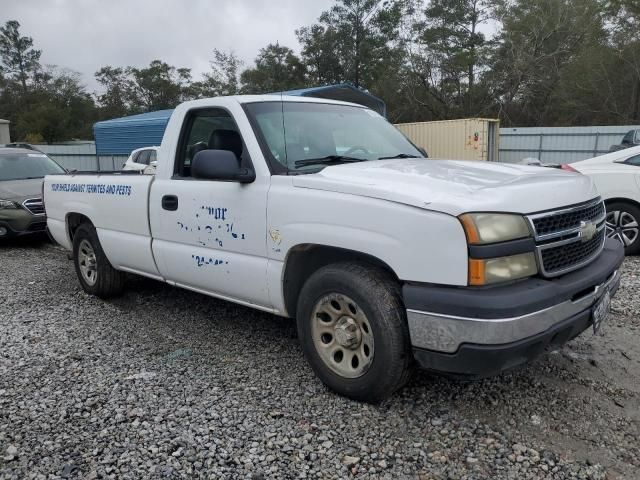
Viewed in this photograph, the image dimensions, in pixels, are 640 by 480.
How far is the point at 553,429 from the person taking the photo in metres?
2.92

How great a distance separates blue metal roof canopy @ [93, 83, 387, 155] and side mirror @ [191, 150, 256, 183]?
47.1ft

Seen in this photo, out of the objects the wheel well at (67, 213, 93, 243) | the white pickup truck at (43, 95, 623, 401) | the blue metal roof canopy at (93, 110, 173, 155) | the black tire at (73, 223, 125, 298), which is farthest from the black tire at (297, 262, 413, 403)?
the blue metal roof canopy at (93, 110, 173, 155)

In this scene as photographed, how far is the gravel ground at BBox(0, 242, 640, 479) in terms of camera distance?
2662 millimetres

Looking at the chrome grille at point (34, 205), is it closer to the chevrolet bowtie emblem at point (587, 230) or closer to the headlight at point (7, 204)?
the headlight at point (7, 204)

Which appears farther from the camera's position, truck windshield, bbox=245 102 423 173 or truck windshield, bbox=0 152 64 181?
truck windshield, bbox=0 152 64 181

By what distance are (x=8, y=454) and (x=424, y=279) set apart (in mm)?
2295

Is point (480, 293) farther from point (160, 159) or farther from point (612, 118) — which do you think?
point (612, 118)

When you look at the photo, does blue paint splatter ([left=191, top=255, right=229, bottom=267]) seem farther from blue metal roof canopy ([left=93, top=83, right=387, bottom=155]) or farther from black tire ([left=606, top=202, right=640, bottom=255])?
blue metal roof canopy ([left=93, top=83, right=387, bottom=155])

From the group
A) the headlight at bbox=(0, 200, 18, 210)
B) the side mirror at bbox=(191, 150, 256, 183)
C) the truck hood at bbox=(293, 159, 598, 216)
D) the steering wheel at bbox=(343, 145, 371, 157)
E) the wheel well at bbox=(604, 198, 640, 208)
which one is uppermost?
the steering wheel at bbox=(343, 145, 371, 157)

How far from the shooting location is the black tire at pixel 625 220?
265 inches

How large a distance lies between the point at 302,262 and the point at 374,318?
72cm

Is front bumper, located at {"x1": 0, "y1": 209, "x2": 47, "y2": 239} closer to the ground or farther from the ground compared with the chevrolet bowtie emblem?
closer to the ground

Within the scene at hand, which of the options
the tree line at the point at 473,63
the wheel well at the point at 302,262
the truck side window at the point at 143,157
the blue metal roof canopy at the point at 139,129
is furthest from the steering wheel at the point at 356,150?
the tree line at the point at 473,63

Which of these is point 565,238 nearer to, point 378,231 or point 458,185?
point 458,185
